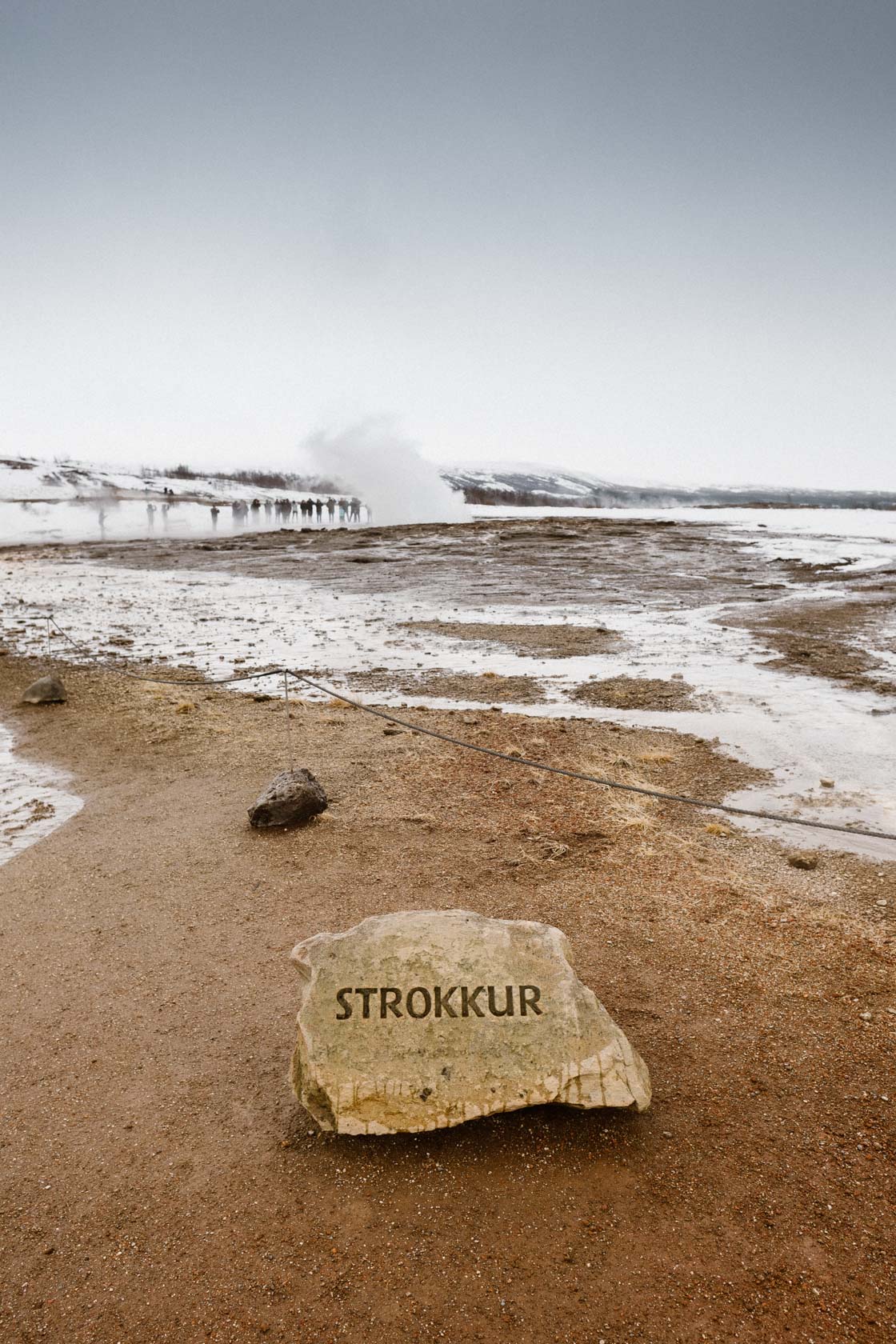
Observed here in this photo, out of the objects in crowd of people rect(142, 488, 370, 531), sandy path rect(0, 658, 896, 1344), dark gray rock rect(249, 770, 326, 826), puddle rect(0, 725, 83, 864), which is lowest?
sandy path rect(0, 658, 896, 1344)

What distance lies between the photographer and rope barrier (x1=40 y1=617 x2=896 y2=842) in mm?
5266

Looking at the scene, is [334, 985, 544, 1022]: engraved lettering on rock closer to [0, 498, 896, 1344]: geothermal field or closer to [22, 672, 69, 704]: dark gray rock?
[0, 498, 896, 1344]: geothermal field

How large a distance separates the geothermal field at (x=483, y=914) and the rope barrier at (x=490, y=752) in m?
0.14


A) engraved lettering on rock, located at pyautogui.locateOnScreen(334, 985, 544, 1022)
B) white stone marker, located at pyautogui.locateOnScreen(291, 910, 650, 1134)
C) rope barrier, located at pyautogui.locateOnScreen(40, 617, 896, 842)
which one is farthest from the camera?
rope barrier, located at pyautogui.locateOnScreen(40, 617, 896, 842)

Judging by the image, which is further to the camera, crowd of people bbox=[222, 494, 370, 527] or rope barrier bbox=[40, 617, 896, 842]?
crowd of people bbox=[222, 494, 370, 527]

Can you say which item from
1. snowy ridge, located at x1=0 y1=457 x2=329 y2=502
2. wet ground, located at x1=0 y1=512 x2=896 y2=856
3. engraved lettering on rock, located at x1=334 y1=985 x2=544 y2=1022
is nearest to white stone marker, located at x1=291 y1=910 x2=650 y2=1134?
engraved lettering on rock, located at x1=334 y1=985 x2=544 y2=1022

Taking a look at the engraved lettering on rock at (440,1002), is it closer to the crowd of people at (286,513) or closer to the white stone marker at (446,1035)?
the white stone marker at (446,1035)

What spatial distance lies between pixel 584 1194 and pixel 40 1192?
220cm

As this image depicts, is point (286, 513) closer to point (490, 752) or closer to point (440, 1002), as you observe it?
point (490, 752)

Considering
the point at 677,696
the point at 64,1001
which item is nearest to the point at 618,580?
the point at 677,696

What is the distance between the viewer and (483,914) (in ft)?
16.9

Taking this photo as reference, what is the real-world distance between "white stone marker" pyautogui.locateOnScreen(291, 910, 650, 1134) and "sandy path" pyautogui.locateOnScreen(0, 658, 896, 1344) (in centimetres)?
23

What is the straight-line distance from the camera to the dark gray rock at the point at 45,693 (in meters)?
10.2

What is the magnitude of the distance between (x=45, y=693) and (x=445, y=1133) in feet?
29.3
